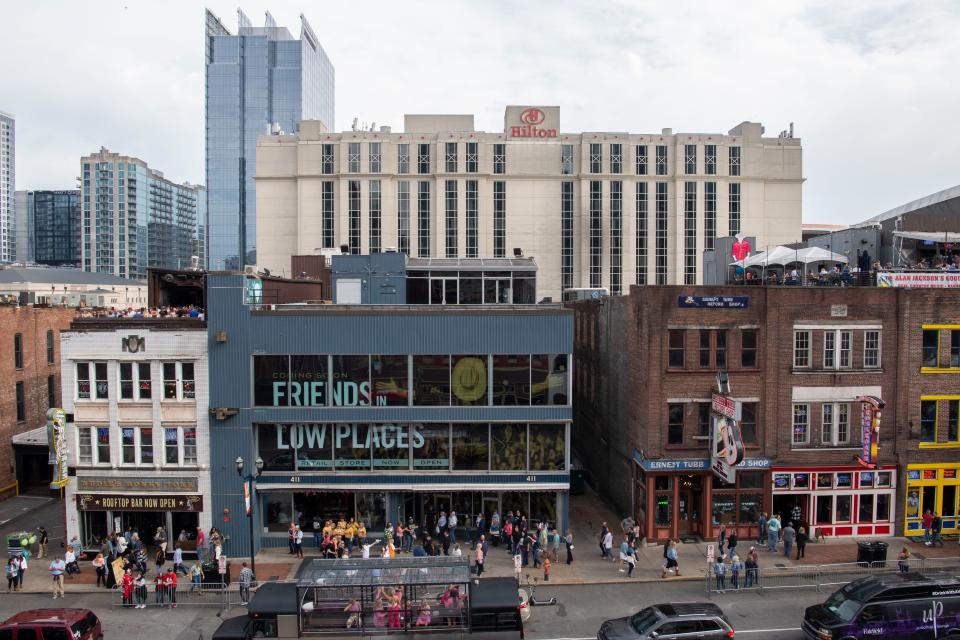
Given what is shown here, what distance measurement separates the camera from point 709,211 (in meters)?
91.2

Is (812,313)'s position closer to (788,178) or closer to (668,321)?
(668,321)

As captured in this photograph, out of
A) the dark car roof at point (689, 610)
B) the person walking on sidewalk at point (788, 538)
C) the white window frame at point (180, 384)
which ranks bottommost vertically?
the person walking on sidewalk at point (788, 538)

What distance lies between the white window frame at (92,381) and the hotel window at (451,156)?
2594 inches

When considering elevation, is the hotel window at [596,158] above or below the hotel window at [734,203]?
above

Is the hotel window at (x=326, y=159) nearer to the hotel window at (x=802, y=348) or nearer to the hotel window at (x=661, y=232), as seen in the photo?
the hotel window at (x=661, y=232)

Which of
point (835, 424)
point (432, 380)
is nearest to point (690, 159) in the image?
point (835, 424)

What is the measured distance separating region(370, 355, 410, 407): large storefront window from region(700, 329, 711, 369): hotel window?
41.3 feet

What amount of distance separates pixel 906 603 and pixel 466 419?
16003mm

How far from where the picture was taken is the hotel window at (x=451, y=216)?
8931 cm

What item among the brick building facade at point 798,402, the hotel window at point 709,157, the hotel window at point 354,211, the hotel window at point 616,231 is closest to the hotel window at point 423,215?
the hotel window at point 354,211

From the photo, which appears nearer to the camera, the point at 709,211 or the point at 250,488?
the point at 250,488

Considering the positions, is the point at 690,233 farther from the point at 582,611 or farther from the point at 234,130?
the point at 234,130

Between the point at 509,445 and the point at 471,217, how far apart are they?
212 ft

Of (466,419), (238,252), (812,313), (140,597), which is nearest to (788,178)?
(812,313)
